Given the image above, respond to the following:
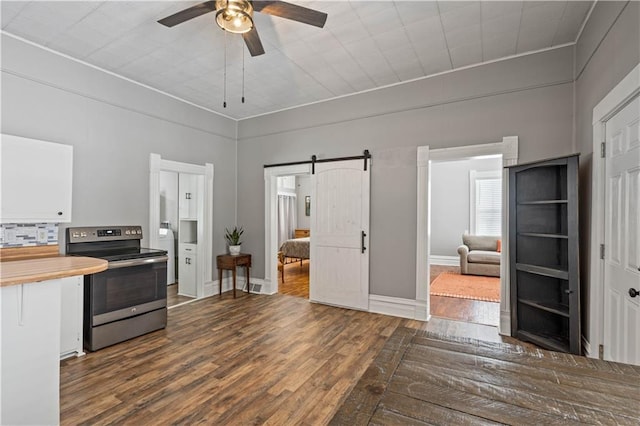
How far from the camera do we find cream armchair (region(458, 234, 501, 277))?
21.3 feet

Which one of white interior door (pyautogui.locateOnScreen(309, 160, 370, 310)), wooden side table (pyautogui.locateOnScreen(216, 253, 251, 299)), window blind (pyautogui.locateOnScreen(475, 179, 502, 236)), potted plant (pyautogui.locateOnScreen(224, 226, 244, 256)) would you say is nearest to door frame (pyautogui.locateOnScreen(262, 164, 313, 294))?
wooden side table (pyautogui.locateOnScreen(216, 253, 251, 299))

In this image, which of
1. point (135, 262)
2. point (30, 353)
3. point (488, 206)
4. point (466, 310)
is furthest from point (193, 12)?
point (488, 206)

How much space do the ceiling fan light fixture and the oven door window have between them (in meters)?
2.61

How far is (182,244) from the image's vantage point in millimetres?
5246

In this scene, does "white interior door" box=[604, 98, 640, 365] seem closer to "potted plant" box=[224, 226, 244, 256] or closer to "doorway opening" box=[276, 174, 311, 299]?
"potted plant" box=[224, 226, 244, 256]

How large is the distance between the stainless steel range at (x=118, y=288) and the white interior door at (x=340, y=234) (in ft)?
6.92

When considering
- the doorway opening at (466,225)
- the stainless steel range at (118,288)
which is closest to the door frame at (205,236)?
the stainless steel range at (118,288)

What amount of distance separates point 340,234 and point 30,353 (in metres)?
3.40

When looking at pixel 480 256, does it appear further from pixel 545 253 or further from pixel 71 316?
Result: pixel 71 316

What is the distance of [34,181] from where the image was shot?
2836 millimetres

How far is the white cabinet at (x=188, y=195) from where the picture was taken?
506 centimetres

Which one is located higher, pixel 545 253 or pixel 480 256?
pixel 545 253

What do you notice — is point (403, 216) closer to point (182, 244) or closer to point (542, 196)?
point (542, 196)

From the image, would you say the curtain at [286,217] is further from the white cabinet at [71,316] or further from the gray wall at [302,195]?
the white cabinet at [71,316]
